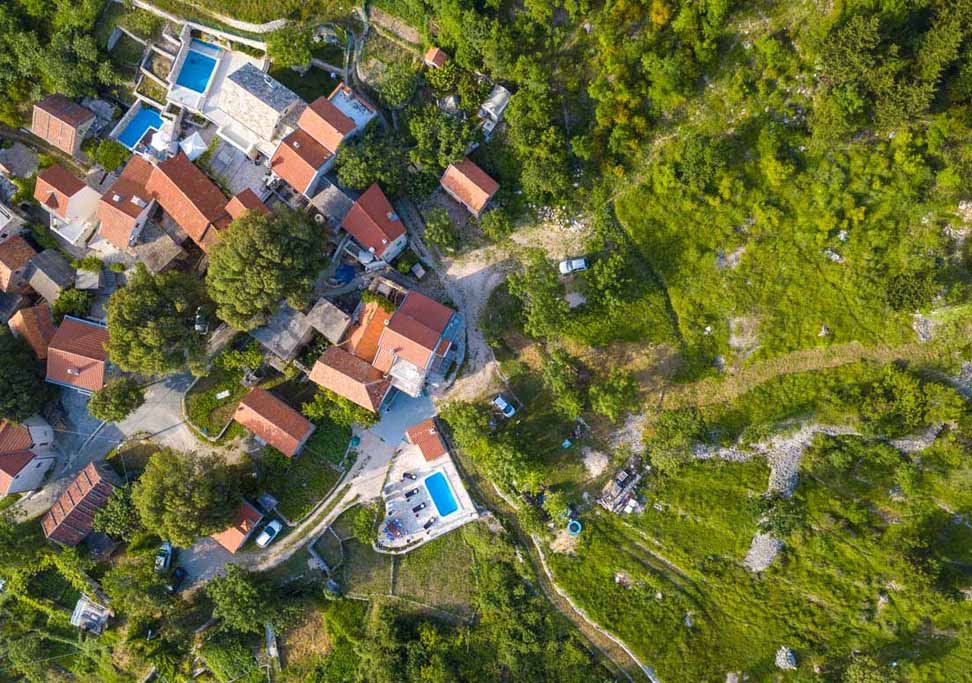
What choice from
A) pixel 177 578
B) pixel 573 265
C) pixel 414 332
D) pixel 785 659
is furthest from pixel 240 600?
pixel 785 659

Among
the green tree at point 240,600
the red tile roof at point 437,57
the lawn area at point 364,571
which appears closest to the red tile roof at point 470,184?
the red tile roof at point 437,57

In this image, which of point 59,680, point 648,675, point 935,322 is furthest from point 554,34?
point 59,680

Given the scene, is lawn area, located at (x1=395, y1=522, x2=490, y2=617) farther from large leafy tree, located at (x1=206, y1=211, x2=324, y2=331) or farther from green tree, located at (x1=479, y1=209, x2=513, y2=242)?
green tree, located at (x1=479, y1=209, x2=513, y2=242)

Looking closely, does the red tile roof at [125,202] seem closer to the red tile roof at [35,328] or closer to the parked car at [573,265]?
the red tile roof at [35,328]

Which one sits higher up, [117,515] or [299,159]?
[299,159]

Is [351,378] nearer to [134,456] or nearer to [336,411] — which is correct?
[336,411]

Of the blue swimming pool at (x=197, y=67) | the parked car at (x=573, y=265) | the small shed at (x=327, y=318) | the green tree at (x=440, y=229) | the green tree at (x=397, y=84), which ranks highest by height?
the green tree at (x=397, y=84)
